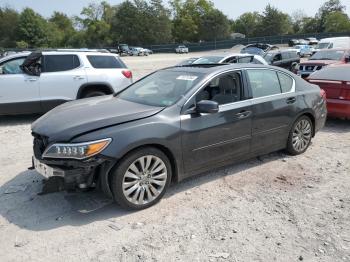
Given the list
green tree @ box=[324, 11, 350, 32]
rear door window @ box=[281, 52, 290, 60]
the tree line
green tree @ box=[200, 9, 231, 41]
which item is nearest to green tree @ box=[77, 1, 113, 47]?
the tree line

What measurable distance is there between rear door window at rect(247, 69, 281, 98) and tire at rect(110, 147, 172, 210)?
Result: 1.80 m

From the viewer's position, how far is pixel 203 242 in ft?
12.1

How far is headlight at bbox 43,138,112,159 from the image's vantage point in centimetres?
394

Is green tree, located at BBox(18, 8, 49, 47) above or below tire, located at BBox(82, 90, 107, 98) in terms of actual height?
above

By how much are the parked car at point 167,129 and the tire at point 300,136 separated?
28 mm

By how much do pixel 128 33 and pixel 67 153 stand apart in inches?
3454

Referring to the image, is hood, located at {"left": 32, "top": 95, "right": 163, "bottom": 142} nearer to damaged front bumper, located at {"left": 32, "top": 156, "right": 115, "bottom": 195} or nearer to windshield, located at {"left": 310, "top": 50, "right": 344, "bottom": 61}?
damaged front bumper, located at {"left": 32, "top": 156, "right": 115, "bottom": 195}

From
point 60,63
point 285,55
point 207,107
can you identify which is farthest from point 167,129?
point 285,55

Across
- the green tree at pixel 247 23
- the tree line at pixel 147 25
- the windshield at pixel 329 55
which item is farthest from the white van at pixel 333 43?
the green tree at pixel 247 23

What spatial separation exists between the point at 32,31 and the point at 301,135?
292 ft

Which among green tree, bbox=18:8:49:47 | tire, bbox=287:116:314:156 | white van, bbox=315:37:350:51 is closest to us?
tire, bbox=287:116:314:156

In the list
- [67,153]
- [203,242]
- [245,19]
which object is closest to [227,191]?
[203,242]

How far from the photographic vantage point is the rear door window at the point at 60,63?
29.0 feet

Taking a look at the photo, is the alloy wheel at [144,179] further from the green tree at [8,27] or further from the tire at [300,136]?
the green tree at [8,27]
